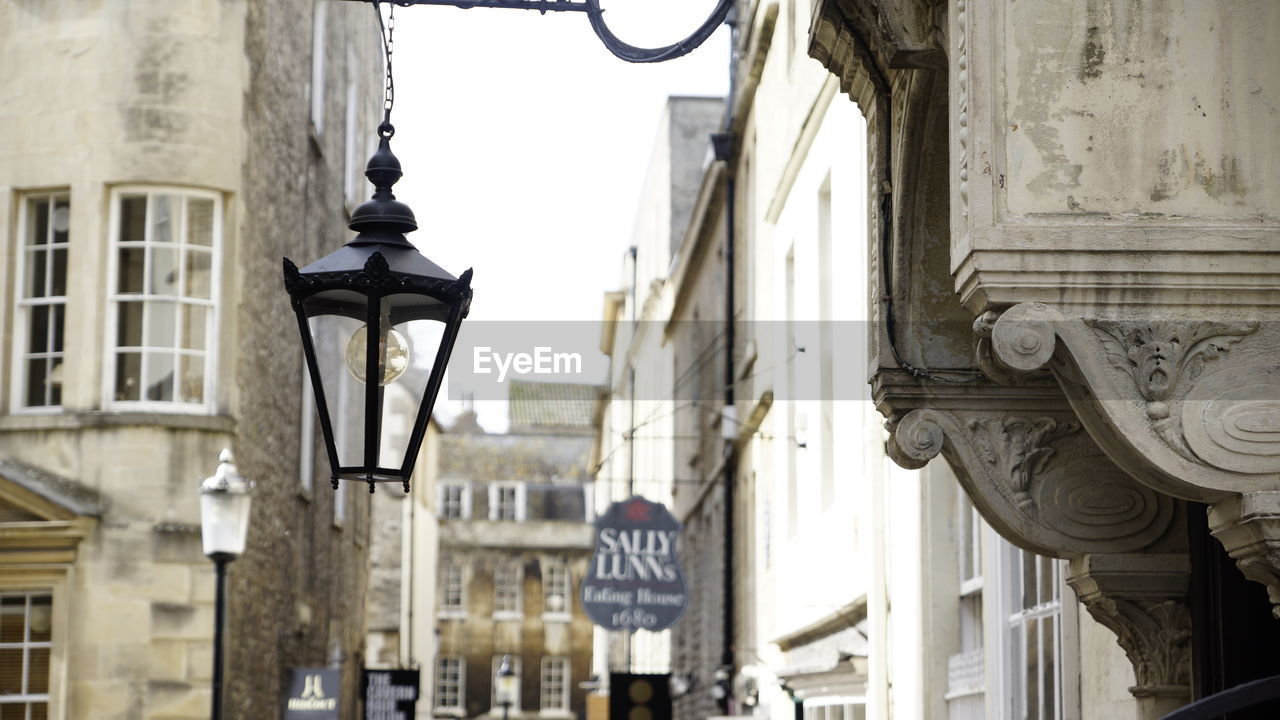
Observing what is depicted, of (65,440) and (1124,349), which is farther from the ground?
(65,440)

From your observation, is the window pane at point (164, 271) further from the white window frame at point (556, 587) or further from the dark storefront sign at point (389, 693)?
the white window frame at point (556, 587)

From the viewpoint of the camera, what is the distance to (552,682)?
199 feet

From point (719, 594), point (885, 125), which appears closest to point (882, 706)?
point (885, 125)

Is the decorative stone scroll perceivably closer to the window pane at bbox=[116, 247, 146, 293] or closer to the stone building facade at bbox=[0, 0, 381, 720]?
the stone building facade at bbox=[0, 0, 381, 720]

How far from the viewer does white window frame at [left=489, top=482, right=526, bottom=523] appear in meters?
66.2

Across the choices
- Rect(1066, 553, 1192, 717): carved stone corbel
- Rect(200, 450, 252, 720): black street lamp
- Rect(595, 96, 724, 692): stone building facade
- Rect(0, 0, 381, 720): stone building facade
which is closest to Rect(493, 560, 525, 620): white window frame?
Rect(595, 96, 724, 692): stone building facade

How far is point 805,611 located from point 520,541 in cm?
4652

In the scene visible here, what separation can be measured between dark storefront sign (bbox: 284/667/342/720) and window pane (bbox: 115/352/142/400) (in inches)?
187

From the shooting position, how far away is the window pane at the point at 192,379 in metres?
16.8

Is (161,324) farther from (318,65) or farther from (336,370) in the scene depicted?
(336,370)

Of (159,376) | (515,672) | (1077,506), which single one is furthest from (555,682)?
(1077,506)

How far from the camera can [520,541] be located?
62125mm

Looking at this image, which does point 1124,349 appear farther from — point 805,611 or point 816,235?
point 805,611

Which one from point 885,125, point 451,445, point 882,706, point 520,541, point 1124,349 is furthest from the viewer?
point 451,445
